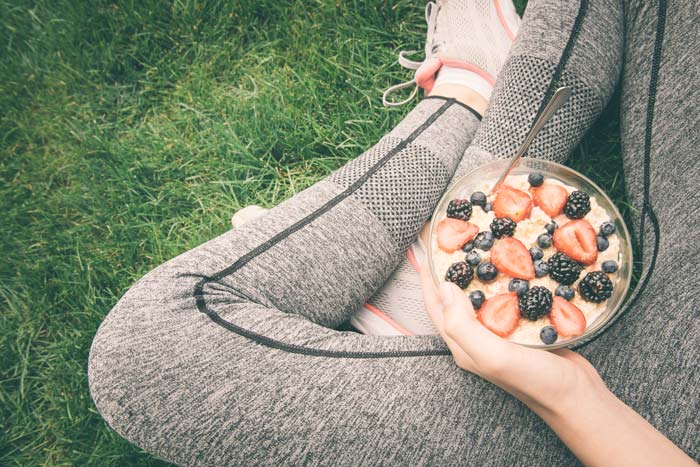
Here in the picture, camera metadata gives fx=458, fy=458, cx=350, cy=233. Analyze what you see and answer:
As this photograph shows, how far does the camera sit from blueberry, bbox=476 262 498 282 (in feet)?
3.62

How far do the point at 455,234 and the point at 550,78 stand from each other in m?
0.62

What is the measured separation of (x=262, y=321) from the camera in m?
1.16

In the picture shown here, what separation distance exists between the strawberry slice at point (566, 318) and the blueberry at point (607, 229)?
0.21m

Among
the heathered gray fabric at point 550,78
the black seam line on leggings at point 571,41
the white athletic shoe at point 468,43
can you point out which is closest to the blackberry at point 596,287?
the heathered gray fabric at point 550,78

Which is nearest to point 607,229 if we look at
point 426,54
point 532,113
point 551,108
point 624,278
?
point 624,278

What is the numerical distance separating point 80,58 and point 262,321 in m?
1.71

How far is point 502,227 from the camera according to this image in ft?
3.71

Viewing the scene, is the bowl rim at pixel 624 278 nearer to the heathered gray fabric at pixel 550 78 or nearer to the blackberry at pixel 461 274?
the blackberry at pixel 461 274

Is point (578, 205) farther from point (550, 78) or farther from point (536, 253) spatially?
point (550, 78)

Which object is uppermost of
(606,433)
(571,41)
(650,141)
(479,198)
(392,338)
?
(571,41)

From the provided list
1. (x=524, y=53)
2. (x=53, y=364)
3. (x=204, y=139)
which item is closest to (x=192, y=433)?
(x=53, y=364)

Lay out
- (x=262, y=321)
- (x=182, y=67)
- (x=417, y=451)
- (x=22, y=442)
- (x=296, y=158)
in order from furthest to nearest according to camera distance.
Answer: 1. (x=182, y=67)
2. (x=296, y=158)
3. (x=22, y=442)
4. (x=262, y=321)
5. (x=417, y=451)

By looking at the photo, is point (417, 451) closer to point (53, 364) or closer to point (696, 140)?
point (696, 140)

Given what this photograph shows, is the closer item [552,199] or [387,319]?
[552,199]
